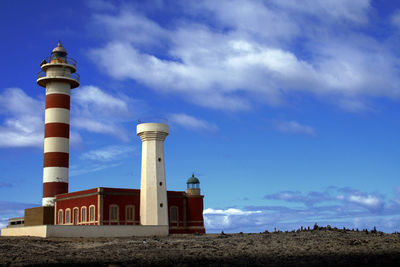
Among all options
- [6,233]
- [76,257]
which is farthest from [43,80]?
[76,257]

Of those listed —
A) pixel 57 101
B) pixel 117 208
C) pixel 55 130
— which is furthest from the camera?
pixel 57 101

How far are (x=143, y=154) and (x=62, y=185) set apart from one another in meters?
8.87

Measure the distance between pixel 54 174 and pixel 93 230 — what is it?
32.4 ft

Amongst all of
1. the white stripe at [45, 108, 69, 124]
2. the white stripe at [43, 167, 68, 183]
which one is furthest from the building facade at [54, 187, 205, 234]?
the white stripe at [45, 108, 69, 124]

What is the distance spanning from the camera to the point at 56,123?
154ft

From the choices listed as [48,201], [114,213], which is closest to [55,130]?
[48,201]

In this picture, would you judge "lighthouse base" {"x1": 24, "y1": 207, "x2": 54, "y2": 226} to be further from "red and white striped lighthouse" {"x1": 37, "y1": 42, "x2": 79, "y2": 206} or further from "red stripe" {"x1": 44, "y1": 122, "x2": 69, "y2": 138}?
"red stripe" {"x1": 44, "y1": 122, "x2": 69, "y2": 138}

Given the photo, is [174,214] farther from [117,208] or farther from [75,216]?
[75,216]

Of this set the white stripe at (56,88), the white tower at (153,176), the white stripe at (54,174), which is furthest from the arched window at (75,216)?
the white stripe at (56,88)

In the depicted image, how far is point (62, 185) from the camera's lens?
46500 mm

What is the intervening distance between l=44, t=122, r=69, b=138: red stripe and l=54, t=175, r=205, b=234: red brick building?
582cm

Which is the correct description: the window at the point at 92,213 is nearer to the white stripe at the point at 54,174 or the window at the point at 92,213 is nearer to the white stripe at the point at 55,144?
the white stripe at the point at 54,174

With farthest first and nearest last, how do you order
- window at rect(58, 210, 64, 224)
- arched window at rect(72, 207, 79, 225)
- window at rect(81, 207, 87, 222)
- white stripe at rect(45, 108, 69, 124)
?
white stripe at rect(45, 108, 69, 124), window at rect(58, 210, 64, 224), arched window at rect(72, 207, 79, 225), window at rect(81, 207, 87, 222)

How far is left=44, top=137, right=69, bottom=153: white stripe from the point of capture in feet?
152
